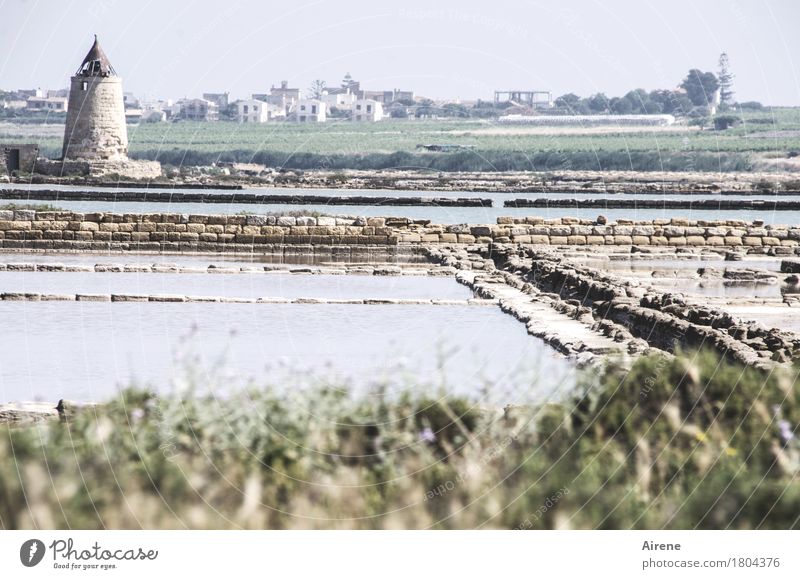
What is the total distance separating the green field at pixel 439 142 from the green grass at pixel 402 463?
61.8 metres

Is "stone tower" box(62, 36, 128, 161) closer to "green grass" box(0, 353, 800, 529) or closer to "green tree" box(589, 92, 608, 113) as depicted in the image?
"green tree" box(589, 92, 608, 113)

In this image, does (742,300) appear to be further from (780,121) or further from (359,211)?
(780,121)

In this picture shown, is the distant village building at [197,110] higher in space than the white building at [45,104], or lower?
higher

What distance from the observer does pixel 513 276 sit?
1822 cm

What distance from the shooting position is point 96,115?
181 feet

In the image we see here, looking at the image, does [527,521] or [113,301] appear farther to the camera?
[113,301]

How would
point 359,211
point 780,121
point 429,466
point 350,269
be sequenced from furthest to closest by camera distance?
point 780,121 → point 359,211 → point 350,269 → point 429,466

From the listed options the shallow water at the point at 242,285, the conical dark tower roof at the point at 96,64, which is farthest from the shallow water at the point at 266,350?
the conical dark tower roof at the point at 96,64

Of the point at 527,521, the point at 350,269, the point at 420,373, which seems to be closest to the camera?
the point at 527,521

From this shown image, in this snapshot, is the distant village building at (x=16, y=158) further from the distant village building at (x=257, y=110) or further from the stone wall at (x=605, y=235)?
the stone wall at (x=605, y=235)

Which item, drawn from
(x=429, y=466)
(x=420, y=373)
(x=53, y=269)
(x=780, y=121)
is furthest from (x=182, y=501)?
(x=780, y=121)

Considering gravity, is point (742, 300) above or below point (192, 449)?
below

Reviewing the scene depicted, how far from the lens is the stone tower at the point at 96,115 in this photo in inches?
2103

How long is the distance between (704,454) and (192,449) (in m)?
2.03
